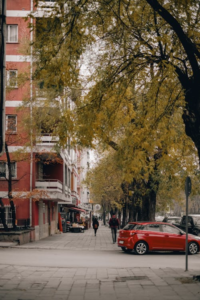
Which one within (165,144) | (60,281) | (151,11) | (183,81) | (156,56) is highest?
(151,11)

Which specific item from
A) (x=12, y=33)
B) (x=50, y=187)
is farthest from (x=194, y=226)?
(x=12, y=33)

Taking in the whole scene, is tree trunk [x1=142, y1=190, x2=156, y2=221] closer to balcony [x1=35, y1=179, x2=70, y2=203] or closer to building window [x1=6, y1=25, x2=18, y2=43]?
balcony [x1=35, y1=179, x2=70, y2=203]

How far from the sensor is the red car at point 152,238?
19.9 meters

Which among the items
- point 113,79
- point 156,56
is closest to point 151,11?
point 156,56

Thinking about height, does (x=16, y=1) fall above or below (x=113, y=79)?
above

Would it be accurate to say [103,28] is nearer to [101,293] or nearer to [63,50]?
[63,50]

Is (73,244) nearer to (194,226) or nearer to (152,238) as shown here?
(152,238)

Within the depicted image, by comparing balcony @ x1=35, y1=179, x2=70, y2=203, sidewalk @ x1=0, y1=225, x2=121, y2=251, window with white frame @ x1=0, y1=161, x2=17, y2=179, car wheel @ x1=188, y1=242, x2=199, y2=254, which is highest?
window with white frame @ x1=0, y1=161, x2=17, y2=179

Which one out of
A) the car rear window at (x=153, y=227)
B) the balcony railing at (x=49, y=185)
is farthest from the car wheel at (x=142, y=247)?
the balcony railing at (x=49, y=185)

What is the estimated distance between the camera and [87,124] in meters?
11.7

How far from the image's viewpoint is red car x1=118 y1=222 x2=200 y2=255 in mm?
19922

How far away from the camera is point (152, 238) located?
20031 mm

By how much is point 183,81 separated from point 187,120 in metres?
1.03

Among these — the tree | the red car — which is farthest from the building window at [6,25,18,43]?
the tree
